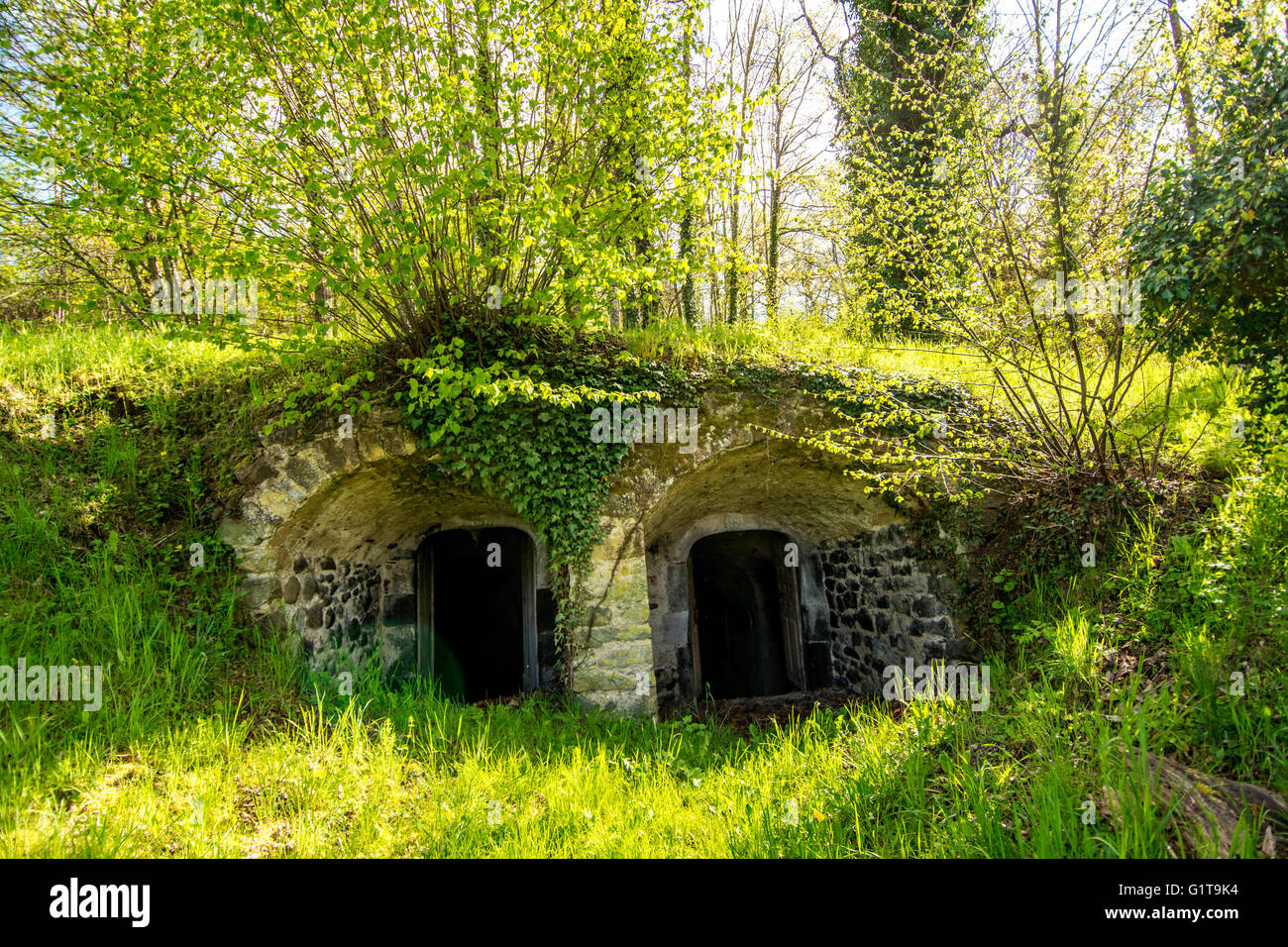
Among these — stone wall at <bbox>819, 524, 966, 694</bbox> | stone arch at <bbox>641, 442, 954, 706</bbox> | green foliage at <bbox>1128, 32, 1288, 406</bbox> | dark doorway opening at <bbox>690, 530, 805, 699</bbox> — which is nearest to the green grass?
stone wall at <bbox>819, 524, 966, 694</bbox>

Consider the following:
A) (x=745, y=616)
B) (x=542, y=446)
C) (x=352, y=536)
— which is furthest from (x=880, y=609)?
(x=352, y=536)

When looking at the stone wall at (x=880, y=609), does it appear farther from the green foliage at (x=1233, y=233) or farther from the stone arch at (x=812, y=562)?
the green foliage at (x=1233, y=233)

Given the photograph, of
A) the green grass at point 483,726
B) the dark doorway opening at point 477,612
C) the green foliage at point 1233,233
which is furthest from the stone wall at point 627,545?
the green foliage at point 1233,233

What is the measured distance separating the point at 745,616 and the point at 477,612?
4.33m

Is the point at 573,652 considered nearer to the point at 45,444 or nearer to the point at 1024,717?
the point at 1024,717

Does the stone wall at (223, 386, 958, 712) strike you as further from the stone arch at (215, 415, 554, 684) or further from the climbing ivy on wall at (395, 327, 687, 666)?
the climbing ivy on wall at (395, 327, 687, 666)

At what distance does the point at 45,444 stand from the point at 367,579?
292cm

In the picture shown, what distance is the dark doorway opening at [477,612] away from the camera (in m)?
7.16

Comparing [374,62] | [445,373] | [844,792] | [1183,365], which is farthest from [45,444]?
[1183,365]

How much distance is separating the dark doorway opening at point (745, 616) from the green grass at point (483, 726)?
3189 millimetres

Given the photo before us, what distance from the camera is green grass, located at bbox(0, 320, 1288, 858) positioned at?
2697mm

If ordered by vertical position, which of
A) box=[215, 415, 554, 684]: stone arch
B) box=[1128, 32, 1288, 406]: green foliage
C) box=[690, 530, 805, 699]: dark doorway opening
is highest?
box=[1128, 32, 1288, 406]: green foliage

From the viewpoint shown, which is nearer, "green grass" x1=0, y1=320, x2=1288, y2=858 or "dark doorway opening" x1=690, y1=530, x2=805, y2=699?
"green grass" x1=0, y1=320, x2=1288, y2=858

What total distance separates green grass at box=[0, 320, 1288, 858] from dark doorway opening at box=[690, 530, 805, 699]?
3.19 metres
